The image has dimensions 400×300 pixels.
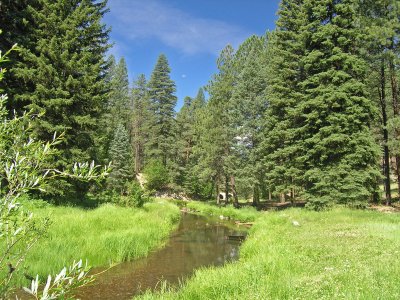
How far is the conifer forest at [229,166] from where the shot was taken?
534cm

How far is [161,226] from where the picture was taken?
18.0m

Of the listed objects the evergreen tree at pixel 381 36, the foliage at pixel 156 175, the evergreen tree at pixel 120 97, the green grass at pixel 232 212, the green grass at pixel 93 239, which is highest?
the evergreen tree at pixel 120 97

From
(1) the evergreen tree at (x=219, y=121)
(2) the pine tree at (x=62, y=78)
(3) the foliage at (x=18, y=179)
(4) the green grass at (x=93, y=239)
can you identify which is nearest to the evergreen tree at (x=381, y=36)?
(1) the evergreen tree at (x=219, y=121)

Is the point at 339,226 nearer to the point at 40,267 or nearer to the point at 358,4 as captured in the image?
the point at 40,267

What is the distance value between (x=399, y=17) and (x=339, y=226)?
17.6 m

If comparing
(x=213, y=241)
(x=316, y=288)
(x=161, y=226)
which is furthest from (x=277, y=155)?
(x=316, y=288)

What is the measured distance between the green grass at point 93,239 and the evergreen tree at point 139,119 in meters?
49.0

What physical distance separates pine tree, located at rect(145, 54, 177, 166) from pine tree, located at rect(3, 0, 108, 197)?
3601cm

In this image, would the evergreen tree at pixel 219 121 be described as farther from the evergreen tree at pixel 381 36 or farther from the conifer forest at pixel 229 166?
the evergreen tree at pixel 381 36

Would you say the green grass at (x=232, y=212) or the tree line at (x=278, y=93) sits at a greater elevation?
the tree line at (x=278, y=93)

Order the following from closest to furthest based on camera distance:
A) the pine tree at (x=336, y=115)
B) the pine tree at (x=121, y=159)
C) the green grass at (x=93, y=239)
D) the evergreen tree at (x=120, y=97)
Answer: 1. the green grass at (x=93, y=239)
2. the pine tree at (x=336, y=115)
3. the pine tree at (x=121, y=159)
4. the evergreen tree at (x=120, y=97)

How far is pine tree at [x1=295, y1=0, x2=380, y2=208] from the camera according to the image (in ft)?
75.6

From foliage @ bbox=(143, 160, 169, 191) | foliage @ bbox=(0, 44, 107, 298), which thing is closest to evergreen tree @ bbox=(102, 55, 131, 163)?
foliage @ bbox=(143, 160, 169, 191)

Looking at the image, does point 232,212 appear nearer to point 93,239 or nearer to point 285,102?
point 285,102
